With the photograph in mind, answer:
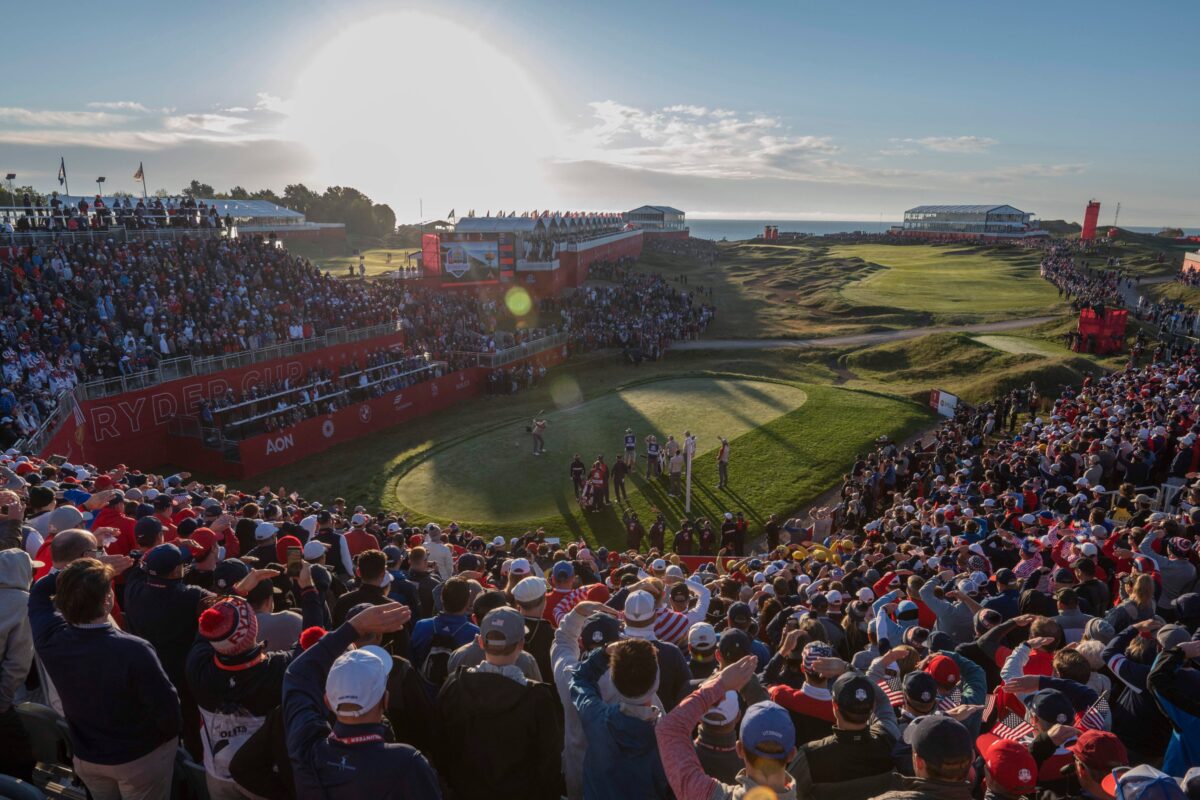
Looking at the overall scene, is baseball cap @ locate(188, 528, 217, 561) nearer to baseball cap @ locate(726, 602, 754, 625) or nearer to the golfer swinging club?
baseball cap @ locate(726, 602, 754, 625)

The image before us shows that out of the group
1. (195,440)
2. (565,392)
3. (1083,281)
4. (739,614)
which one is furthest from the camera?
(1083,281)

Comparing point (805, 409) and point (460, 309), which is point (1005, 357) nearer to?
point (805, 409)

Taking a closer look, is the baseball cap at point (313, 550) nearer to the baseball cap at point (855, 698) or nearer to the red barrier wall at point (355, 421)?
the baseball cap at point (855, 698)

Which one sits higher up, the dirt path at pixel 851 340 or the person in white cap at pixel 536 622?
the person in white cap at pixel 536 622

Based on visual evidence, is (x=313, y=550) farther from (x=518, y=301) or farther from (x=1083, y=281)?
(x=1083, y=281)

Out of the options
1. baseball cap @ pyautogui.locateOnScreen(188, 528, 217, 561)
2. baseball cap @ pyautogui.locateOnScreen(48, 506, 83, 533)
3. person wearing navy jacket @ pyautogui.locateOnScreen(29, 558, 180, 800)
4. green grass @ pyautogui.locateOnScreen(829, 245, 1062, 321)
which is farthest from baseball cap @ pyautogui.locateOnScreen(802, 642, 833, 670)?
green grass @ pyautogui.locateOnScreen(829, 245, 1062, 321)

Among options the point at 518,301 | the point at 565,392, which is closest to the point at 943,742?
the point at 565,392

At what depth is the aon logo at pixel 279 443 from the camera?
25344 millimetres

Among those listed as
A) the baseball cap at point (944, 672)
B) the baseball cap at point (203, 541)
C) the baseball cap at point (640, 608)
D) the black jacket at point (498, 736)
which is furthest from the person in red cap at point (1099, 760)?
the baseball cap at point (203, 541)

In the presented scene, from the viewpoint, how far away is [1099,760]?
12.3 ft

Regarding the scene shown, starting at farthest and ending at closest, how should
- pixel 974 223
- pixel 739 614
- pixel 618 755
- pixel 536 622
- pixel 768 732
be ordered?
pixel 974 223, pixel 739 614, pixel 536 622, pixel 618 755, pixel 768 732

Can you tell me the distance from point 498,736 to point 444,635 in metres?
1.28

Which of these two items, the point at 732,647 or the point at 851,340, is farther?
the point at 851,340

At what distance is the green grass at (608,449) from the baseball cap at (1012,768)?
1536 centimetres
